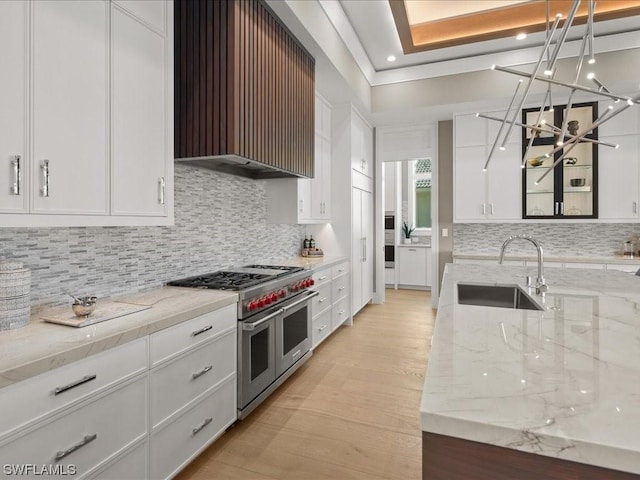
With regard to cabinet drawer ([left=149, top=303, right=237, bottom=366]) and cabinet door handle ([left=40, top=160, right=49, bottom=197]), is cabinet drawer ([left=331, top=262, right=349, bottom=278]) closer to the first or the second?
cabinet drawer ([left=149, top=303, right=237, bottom=366])

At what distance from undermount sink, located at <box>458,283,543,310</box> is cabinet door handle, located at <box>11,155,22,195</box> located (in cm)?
235

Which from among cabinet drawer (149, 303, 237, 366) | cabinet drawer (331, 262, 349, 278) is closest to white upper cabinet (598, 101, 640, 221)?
cabinet drawer (331, 262, 349, 278)

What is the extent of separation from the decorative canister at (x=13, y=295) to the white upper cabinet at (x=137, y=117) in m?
0.46

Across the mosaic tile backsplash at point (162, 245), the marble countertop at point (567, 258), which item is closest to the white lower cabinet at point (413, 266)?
the marble countertop at point (567, 258)

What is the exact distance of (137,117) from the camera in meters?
1.82

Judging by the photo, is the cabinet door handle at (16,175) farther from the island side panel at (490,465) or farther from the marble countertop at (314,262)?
the marble countertop at (314,262)

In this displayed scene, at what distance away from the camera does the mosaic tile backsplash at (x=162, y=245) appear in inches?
66.9

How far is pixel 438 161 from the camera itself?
5309mm

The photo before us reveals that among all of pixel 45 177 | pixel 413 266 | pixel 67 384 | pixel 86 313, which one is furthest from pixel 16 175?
pixel 413 266

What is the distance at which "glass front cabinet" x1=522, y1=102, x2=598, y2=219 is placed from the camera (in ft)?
14.0

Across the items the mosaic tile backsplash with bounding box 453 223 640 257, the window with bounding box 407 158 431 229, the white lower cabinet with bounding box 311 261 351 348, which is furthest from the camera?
the window with bounding box 407 158 431 229

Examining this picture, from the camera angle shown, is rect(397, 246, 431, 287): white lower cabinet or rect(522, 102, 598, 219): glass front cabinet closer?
rect(522, 102, 598, 219): glass front cabinet

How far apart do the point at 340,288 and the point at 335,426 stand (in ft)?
6.61

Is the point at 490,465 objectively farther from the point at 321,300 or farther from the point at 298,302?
the point at 321,300
